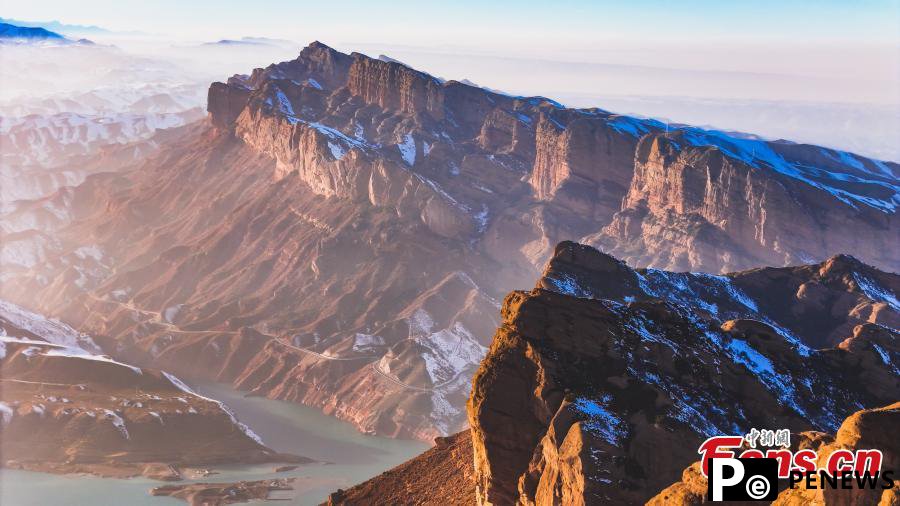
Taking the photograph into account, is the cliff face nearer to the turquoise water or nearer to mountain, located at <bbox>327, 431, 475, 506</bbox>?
mountain, located at <bbox>327, 431, 475, 506</bbox>

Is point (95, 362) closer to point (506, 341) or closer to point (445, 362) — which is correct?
point (445, 362)

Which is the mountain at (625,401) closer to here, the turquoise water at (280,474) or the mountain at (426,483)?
the mountain at (426,483)

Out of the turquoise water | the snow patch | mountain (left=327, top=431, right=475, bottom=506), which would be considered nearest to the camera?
the snow patch

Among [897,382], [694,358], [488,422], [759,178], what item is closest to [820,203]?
[759,178]

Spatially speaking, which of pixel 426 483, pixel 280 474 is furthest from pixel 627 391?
pixel 280 474

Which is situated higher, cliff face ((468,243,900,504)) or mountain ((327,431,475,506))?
cliff face ((468,243,900,504))

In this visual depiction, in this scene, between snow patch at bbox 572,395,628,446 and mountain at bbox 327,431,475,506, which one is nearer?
snow patch at bbox 572,395,628,446

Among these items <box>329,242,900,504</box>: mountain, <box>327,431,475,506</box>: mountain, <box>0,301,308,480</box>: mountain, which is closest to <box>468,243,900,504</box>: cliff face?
<box>329,242,900,504</box>: mountain

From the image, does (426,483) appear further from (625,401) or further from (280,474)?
(280,474)

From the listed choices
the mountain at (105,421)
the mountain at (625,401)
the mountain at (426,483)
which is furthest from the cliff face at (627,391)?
the mountain at (105,421)
